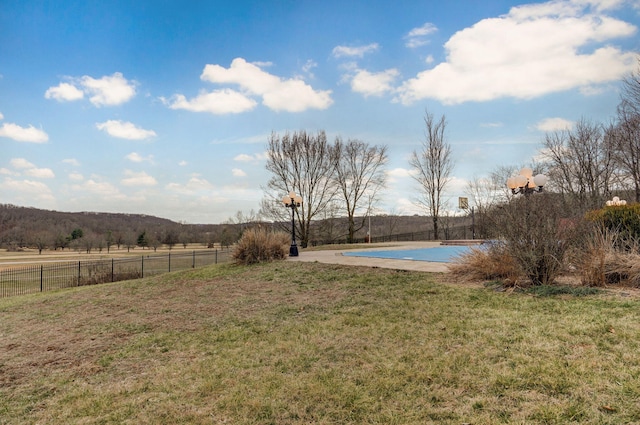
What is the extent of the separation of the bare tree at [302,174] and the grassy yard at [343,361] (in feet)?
58.3

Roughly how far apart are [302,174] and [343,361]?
67.8ft

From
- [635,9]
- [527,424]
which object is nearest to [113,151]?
[527,424]

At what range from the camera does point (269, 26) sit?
10.4 m

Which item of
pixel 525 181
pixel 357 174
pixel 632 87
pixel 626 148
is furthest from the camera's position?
pixel 357 174

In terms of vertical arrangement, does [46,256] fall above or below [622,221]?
below

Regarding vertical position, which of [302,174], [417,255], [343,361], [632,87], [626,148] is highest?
[632,87]

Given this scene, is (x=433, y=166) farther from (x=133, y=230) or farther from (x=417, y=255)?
(x=133, y=230)

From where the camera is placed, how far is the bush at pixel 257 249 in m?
10.2

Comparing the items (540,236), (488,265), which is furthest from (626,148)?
(540,236)

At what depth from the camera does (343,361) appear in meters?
3.24

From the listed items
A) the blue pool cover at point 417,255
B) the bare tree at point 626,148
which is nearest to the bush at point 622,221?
the blue pool cover at point 417,255

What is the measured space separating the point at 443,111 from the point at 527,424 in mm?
23413

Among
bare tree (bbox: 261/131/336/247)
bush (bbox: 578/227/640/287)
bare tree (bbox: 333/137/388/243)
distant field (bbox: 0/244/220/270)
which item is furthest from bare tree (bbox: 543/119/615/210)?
distant field (bbox: 0/244/220/270)

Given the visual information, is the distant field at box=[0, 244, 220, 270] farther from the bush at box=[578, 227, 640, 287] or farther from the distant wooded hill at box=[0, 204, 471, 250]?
the bush at box=[578, 227, 640, 287]
